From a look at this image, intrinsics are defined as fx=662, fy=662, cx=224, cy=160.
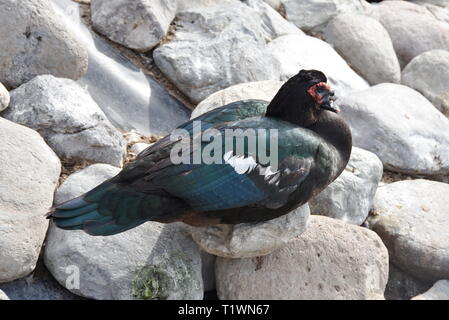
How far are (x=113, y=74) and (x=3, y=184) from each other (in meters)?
1.45

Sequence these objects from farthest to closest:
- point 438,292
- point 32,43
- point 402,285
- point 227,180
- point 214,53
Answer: point 214,53, point 32,43, point 402,285, point 438,292, point 227,180

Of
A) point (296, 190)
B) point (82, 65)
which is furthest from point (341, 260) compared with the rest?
point (82, 65)

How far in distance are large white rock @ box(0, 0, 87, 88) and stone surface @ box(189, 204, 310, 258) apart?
1.42 meters

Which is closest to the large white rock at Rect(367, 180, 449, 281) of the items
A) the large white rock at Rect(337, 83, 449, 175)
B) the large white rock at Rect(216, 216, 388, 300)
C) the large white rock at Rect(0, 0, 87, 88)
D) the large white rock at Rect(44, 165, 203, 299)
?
the large white rock at Rect(337, 83, 449, 175)

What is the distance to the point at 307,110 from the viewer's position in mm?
3225

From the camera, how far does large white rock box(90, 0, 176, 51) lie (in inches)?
176

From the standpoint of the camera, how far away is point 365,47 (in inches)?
Result: 220

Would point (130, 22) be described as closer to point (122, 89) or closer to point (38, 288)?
point (122, 89)

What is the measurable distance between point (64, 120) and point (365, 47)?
118 inches

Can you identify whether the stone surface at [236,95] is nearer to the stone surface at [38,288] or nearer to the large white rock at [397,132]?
the large white rock at [397,132]

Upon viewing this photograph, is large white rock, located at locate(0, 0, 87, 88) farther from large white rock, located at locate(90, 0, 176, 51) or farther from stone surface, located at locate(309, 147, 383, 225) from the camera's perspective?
stone surface, located at locate(309, 147, 383, 225)

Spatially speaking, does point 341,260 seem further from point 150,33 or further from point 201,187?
point 150,33

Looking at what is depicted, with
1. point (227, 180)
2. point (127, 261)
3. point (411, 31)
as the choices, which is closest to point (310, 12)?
point (411, 31)
